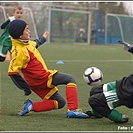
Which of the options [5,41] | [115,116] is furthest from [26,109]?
[5,41]

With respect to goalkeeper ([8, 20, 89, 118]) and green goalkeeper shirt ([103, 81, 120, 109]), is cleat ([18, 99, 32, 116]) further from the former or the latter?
green goalkeeper shirt ([103, 81, 120, 109])

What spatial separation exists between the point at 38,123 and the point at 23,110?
538mm

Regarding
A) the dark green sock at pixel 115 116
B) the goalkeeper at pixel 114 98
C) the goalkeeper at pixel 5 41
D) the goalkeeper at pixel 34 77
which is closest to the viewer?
the goalkeeper at pixel 114 98

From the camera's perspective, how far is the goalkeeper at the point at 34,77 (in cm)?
475

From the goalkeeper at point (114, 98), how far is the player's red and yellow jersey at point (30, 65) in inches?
26.8

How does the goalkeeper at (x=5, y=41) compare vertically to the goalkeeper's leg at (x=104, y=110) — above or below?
above

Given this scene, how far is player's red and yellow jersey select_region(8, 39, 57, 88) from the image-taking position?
479cm

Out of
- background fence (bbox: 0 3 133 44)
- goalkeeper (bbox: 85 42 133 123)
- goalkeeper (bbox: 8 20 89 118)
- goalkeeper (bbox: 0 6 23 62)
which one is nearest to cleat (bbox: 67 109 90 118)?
goalkeeper (bbox: 8 20 89 118)

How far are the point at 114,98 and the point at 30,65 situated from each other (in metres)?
1.11

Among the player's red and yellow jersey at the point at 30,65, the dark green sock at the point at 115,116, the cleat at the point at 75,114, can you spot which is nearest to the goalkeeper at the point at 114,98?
the dark green sock at the point at 115,116

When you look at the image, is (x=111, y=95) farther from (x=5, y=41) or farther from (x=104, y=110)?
(x=5, y=41)

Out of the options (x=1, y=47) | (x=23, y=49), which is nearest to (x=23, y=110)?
(x=23, y=49)

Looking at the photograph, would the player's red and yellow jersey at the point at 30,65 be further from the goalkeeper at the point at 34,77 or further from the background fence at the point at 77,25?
the background fence at the point at 77,25

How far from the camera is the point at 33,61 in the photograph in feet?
16.1
